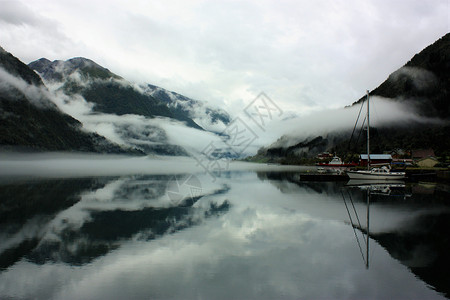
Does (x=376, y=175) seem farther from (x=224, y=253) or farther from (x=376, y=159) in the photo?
(x=376, y=159)

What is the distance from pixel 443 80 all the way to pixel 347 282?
724ft

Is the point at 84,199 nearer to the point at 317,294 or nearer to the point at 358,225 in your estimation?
the point at 358,225

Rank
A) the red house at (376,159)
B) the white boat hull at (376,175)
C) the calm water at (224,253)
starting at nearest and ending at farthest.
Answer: the calm water at (224,253)
the white boat hull at (376,175)
the red house at (376,159)

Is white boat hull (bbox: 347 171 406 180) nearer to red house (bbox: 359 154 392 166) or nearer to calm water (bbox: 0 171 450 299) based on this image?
calm water (bbox: 0 171 450 299)

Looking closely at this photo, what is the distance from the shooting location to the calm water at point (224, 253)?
10961 millimetres

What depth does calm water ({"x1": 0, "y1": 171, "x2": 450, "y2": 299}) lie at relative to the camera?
1096 centimetres

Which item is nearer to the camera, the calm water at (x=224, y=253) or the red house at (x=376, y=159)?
the calm water at (x=224, y=253)

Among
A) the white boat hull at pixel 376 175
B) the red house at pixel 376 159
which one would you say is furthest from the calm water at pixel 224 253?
the red house at pixel 376 159

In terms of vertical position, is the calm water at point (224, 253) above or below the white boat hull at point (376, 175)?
below

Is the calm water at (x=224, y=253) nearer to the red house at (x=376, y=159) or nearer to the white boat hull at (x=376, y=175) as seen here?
the white boat hull at (x=376, y=175)

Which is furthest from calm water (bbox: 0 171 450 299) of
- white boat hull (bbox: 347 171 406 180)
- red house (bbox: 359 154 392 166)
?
red house (bbox: 359 154 392 166)

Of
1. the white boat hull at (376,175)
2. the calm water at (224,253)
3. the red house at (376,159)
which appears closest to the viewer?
the calm water at (224,253)

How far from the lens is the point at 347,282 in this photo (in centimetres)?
1166

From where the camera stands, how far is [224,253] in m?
15.1
